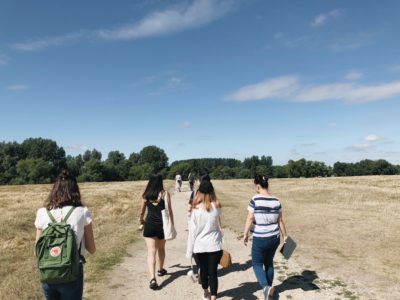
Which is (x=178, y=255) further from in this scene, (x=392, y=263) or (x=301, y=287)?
(x=392, y=263)

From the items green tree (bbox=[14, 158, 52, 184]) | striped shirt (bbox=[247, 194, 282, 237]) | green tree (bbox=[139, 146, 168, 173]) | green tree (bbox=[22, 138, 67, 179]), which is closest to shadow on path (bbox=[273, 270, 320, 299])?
striped shirt (bbox=[247, 194, 282, 237])

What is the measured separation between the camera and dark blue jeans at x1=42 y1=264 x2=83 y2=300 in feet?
14.5

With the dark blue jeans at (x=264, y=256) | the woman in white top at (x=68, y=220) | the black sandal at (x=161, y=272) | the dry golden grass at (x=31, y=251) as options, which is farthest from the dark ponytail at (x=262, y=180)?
the dry golden grass at (x=31, y=251)

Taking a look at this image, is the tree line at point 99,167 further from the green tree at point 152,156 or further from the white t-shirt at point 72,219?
the white t-shirt at point 72,219

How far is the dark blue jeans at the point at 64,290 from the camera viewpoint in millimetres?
4405

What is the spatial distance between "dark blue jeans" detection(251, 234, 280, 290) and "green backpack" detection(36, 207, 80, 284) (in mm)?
3527

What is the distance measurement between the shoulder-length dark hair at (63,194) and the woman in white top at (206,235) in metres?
2.61

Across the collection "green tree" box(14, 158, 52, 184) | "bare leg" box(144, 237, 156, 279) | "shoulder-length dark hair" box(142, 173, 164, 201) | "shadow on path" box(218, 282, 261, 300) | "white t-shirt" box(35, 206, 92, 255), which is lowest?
"shadow on path" box(218, 282, 261, 300)

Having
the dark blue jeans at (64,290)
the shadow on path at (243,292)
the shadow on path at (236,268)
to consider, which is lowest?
the shadow on path at (243,292)

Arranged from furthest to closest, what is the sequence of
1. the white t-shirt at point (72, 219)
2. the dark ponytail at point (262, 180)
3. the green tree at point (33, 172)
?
the green tree at point (33, 172), the dark ponytail at point (262, 180), the white t-shirt at point (72, 219)

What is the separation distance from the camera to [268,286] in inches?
276

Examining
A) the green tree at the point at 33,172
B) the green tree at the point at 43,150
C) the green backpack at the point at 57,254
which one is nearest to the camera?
the green backpack at the point at 57,254

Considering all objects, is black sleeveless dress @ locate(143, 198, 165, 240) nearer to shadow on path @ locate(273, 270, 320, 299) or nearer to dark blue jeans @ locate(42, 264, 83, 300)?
shadow on path @ locate(273, 270, 320, 299)

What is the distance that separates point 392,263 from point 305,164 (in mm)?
115488
